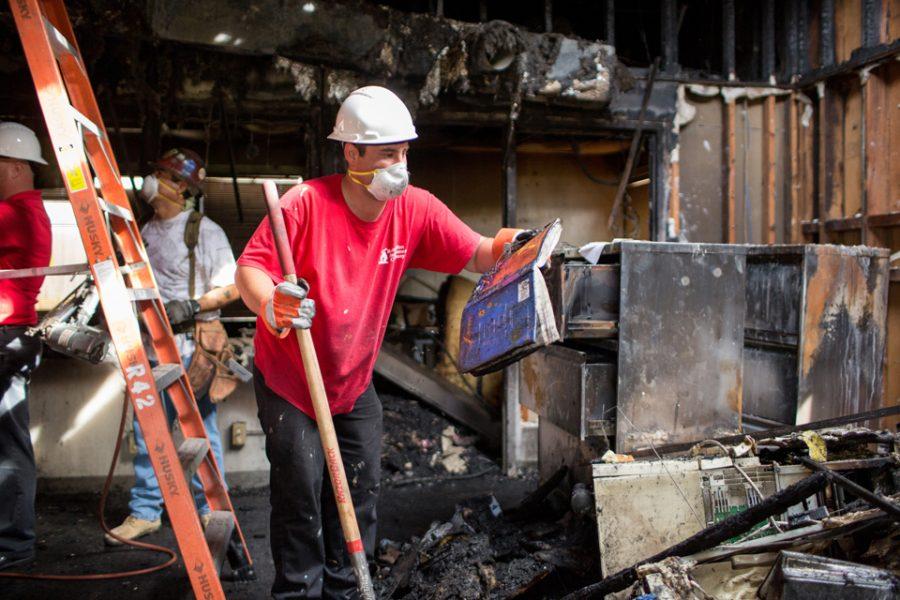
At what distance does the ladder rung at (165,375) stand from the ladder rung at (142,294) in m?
0.32

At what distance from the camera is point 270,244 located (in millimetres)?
2373

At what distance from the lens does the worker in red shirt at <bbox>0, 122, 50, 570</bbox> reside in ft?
10.8

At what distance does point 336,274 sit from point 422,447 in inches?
141

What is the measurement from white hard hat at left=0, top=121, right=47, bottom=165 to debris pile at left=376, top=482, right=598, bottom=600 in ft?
9.20

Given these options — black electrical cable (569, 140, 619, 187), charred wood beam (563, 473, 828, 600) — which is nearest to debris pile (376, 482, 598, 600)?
charred wood beam (563, 473, 828, 600)

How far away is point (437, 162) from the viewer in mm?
7070

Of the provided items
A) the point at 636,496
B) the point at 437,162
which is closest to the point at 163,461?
the point at 636,496

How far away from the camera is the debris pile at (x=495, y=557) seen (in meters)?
3.02

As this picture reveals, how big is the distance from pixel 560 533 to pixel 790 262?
2026mm

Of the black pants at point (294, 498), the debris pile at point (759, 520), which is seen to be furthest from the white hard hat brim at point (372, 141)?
the debris pile at point (759, 520)

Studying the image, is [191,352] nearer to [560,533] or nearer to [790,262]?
[560,533]

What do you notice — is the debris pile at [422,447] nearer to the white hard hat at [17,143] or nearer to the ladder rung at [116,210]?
the ladder rung at [116,210]

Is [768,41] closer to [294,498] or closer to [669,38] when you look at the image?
[669,38]

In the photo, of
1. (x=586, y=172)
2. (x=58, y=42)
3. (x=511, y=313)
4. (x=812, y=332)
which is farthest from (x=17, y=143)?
(x=586, y=172)
